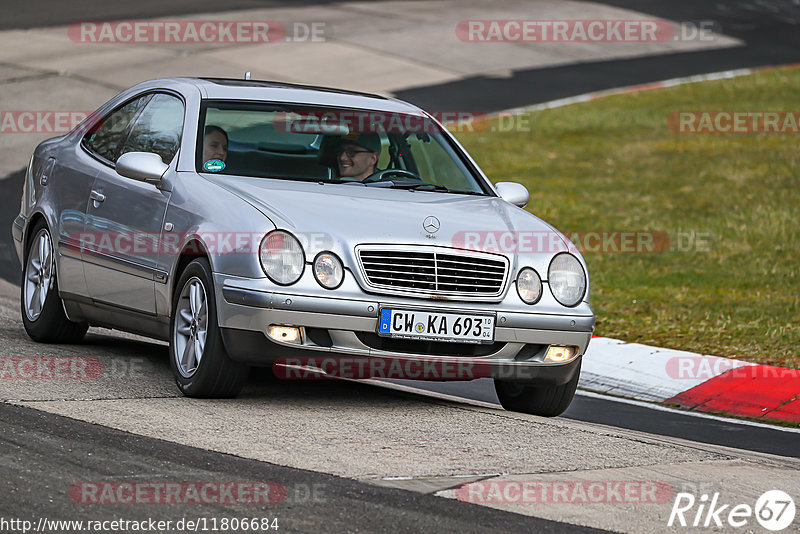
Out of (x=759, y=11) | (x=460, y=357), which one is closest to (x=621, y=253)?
(x=460, y=357)

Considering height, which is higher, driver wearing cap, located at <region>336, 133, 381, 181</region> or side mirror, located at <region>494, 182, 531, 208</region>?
Answer: driver wearing cap, located at <region>336, 133, 381, 181</region>

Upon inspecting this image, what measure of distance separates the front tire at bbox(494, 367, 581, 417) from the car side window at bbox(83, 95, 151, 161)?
8.77 feet

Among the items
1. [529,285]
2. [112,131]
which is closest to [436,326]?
[529,285]

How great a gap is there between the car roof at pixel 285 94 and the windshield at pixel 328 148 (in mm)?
72

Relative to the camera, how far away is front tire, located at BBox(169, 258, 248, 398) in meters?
6.73

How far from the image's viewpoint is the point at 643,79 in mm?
25844

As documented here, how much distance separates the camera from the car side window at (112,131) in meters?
8.28

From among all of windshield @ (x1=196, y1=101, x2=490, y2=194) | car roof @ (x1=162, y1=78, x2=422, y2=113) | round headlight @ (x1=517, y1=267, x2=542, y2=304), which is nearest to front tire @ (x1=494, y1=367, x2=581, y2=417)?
round headlight @ (x1=517, y1=267, x2=542, y2=304)

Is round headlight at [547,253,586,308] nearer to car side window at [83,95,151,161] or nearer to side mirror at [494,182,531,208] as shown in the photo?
side mirror at [494,182,531,208]

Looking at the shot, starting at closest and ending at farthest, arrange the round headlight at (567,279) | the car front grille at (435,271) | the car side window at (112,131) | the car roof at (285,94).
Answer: the car front grille at (435,271)
the round headlight at (567,279)
the car roof at (285,94)
the car side window at (112,131)

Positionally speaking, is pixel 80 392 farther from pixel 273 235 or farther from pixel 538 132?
pixel 538 132

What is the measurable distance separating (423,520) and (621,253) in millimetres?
9336

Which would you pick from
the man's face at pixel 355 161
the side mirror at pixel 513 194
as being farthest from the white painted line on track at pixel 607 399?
the man's face at pixel 355 161

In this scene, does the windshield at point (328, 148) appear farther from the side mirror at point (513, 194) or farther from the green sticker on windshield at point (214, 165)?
the side mirror at point (513, 194)
